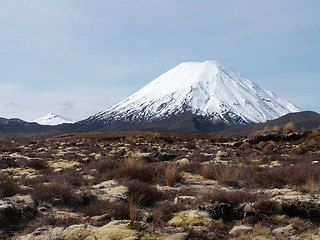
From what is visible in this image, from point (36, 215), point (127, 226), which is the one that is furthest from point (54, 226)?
point (127, 226)

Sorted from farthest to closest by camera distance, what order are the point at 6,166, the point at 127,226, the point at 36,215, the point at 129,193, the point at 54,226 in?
1. the point at 6,166
2. the point at 129,193
3. the point at 36,215
4. the point at 54,226
5. the point at 127,226

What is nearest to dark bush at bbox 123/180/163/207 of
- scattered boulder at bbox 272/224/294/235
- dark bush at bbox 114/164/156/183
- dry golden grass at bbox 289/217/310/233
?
dark bush at bbox 114/164/156/183

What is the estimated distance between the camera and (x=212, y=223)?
4.49m

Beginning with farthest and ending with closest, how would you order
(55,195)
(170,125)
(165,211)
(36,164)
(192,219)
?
(170,125)
(36,164)
(55,195)
(165,211)
(192,219)

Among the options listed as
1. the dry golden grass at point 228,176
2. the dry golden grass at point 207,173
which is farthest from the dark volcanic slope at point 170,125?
the dry golden grass at point 228,176

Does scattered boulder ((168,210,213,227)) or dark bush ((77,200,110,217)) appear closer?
scattered boulder ((168,210,213,227))

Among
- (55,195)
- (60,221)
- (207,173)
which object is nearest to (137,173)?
(207,173)

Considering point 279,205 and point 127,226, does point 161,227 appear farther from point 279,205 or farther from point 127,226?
point 279,205

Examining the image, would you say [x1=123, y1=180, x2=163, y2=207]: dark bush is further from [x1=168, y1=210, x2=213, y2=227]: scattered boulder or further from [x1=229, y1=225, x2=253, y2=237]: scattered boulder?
[x1=229, y1=225, x2=253, y2=237]: scattered boulder

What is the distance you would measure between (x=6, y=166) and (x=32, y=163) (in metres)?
1.13

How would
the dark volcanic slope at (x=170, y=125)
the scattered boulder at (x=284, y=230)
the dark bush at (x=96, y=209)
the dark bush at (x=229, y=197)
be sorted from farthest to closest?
the dark volcanic slope at (x=170, y=125)
the dark bush at (x=229, y=197)
the dark bush at (x=96, y=209)
the scattered boulder at (x=284, y=230)

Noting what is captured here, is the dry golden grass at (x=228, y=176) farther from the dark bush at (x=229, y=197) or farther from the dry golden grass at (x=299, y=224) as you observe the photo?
the dry golden grass at (x=299, y=224)

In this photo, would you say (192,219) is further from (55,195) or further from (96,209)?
(55,195)

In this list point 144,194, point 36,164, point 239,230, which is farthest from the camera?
point 36,164
